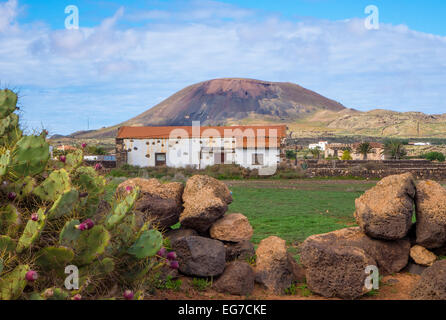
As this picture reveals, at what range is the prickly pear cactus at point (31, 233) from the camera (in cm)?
464

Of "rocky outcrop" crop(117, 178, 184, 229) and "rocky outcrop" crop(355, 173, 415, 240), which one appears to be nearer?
"rocky outcrop" crop(355, 173, 415, 240)

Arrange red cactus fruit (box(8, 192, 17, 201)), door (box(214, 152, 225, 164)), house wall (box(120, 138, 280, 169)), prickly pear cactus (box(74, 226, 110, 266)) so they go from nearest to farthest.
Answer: prickly pear cactus (box(74, 226, 110, 266)) < red cactus fruit (box(8, 192, 17, 201)) < house wall (box(120, 138, 280, 169)) < door (box(214, 152, 225, 164))

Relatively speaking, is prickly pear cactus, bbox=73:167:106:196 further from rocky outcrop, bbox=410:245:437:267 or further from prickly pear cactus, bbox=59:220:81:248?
rocky outcrop, bbox=410:245:437:267

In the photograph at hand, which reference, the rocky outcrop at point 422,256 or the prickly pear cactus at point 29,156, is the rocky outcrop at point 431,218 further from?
the prickly pear cactus at point 29,156

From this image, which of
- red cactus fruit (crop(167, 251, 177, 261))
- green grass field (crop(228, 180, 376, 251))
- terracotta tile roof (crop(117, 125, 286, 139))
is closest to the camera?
red cactus fruit (crop(167, 251, 177, 261))

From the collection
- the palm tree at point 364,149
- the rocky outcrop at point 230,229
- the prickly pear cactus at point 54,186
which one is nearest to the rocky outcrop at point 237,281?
the rocky outcrop at point 230,229

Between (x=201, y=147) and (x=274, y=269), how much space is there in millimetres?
34940

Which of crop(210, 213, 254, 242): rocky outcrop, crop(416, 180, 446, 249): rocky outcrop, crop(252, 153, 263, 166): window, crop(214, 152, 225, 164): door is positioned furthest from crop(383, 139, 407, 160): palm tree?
crop(210, 213, 254, 242): rocky outcrop

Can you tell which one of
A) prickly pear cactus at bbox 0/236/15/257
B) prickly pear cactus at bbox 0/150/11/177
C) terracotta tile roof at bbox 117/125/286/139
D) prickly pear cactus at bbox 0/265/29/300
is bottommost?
prickly pear cactus at bbox 0/265/29/300

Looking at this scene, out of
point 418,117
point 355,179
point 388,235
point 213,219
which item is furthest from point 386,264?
point 418,117

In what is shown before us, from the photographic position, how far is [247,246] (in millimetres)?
8070

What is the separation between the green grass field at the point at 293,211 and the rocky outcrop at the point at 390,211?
10.7ft

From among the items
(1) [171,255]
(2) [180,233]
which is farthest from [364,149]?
(1) [171,255]

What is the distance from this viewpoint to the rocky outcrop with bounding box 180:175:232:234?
24.5ft
